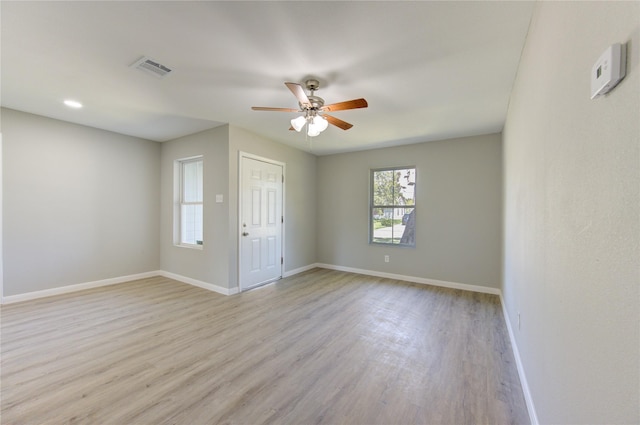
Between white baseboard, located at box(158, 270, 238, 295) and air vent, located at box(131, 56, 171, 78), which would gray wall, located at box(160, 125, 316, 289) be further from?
air vent, located at box(131, 56, 171, 78)

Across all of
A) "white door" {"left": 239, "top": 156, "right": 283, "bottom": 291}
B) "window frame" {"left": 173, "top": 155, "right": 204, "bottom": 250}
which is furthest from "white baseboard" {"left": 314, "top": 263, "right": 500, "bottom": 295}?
"window frame" {"left": 173, "top": 155, "right": 204, "bottom": 250}

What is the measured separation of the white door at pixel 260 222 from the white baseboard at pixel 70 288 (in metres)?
2.14

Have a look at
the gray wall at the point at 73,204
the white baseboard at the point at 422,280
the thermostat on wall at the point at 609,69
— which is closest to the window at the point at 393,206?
the white baseboard at the point at 422,280

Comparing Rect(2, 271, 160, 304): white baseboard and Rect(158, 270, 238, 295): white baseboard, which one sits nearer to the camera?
Rect(2, 271, 160, 304): white baseboard

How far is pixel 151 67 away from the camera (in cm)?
231

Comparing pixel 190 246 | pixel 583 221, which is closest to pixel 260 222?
pixel 190 246

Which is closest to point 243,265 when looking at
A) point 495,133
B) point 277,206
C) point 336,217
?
point 277,206

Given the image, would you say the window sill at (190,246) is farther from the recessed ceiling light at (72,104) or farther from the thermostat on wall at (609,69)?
the thermostat on wall at (609,69)

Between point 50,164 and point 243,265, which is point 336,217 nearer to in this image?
point 243,265

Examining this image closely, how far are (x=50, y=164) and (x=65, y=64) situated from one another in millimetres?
2319

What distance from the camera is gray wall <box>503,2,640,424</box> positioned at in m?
0.63

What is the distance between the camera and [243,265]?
4121mm

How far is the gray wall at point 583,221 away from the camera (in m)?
0.63

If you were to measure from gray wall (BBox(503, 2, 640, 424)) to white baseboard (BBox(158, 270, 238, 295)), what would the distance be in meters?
3.54
